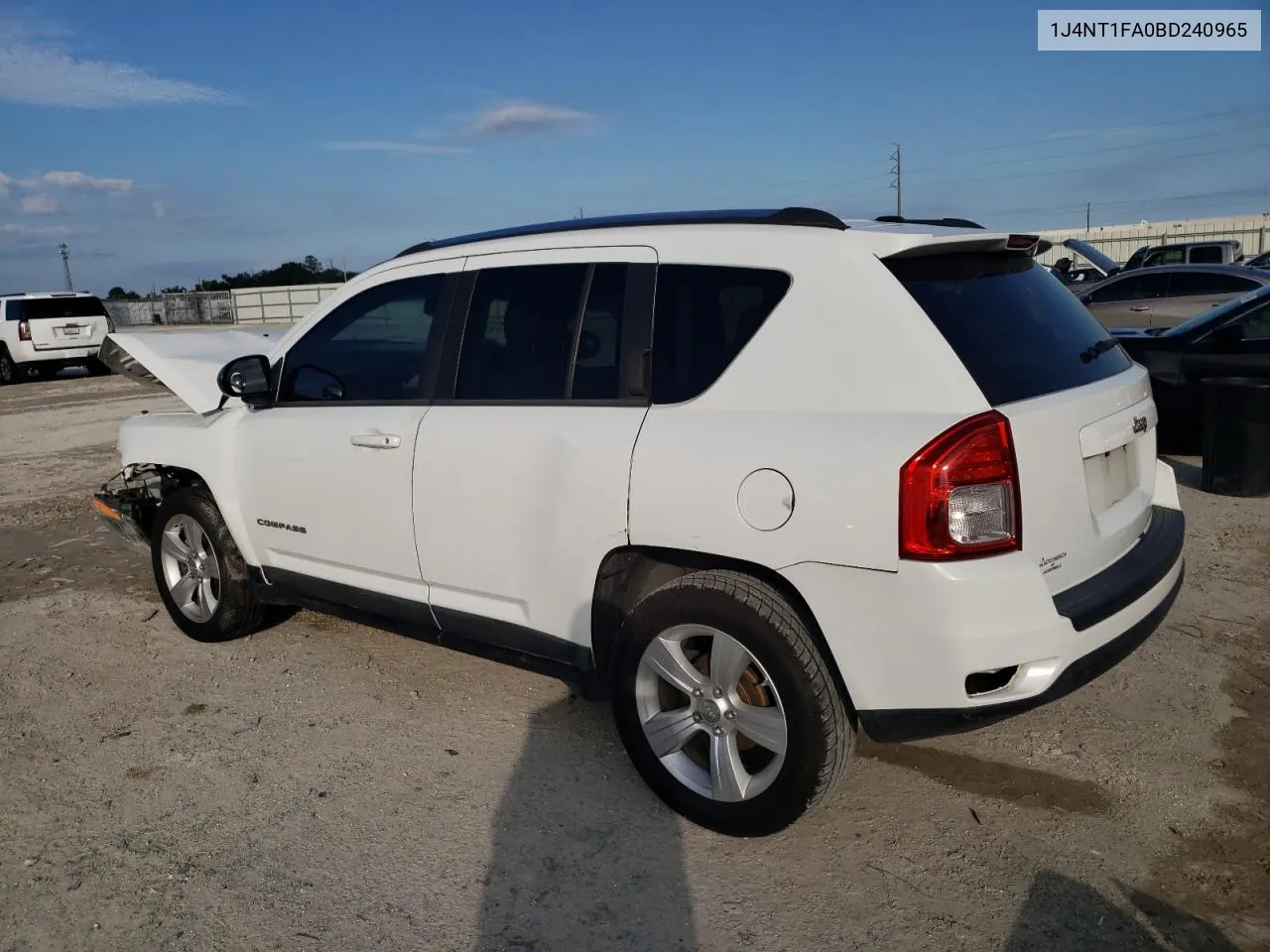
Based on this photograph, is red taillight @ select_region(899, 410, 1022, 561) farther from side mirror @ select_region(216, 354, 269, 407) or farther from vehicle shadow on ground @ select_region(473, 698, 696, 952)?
side mirror @ select_region(216, 354, 269, 407)

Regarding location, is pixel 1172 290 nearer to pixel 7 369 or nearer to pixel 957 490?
pixel 957 490

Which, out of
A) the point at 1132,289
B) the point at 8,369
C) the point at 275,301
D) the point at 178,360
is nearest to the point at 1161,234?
the point at 1132,289

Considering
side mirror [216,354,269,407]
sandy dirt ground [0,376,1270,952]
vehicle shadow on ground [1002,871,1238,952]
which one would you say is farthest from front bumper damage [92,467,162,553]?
vehicle shadow on ground [1002,871,1238,952]

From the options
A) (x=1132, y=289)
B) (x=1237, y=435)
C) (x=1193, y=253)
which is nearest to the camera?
(x=1237, y=435)

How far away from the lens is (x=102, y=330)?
846 inches

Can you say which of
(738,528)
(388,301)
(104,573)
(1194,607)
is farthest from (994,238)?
(104,573)

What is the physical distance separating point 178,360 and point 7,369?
758 inches

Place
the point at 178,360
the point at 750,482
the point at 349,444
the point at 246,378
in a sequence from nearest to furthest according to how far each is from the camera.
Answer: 1. the point at 750,482
2. the point at 349,444
3. the point at 246,378
4. the point at 178,360

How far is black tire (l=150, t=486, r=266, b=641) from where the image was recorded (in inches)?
191

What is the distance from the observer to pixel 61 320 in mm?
20797

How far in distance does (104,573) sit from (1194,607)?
6438 mm

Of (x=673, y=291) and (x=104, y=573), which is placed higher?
(x=673, y=291)

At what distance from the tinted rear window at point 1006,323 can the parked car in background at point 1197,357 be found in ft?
17.2

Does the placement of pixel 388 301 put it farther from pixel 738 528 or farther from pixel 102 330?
pixel 102 330
